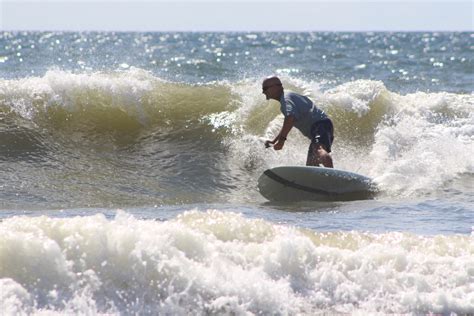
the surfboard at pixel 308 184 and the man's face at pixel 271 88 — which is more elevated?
the man's face at pixel 271 88

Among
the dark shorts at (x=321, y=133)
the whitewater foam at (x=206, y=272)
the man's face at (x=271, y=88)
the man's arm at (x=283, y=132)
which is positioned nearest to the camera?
the whitewater foam at (x=206, y=272)

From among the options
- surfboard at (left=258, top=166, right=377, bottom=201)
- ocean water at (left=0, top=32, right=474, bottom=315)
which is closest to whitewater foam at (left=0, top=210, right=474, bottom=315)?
ocean water at (left=0, top=32, right=474, bottom=315)

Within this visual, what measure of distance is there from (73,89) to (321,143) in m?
5.07

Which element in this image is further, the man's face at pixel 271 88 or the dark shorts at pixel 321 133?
the dark shorts at pixel 321 133

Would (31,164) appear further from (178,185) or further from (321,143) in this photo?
(321,143)

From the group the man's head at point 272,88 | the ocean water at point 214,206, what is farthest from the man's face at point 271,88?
the ocean water at point 214,206

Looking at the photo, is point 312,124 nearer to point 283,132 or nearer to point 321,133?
point 321,133

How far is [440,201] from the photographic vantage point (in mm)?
8977

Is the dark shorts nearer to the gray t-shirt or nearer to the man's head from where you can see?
the gray t-shirt

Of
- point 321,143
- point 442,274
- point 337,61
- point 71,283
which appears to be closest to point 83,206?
point 321,143

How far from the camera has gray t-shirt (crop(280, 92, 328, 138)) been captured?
351 inches

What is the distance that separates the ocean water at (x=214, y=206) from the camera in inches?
214

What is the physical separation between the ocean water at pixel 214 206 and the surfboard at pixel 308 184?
8.7 inches

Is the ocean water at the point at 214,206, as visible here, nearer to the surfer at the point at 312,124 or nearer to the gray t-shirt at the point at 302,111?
the surfer at the point at 312,124
